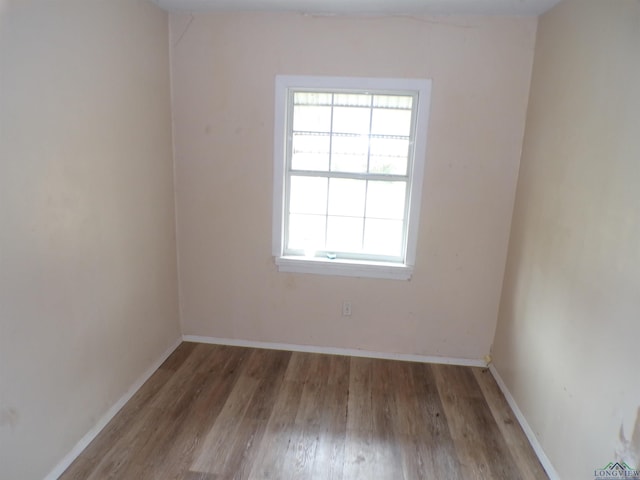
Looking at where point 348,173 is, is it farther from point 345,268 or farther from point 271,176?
point 345,268

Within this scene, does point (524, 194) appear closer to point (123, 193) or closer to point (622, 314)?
point (622, 314)

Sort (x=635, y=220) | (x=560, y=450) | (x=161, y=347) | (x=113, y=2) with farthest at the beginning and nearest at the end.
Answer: (x=161, y=347), (x=113, y=2), (x=560, y=450), (x=635, y=220)

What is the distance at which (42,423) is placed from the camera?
1688 mm

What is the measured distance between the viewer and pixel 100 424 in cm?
208

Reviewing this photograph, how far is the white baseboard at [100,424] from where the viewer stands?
1.79 m

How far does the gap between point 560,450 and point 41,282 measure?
2.46 meters

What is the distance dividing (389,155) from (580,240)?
4.31 feet

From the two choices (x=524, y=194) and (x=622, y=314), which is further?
(x=524, y=194)

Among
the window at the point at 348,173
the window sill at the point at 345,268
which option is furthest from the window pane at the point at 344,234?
the window sill at the point at 345,268

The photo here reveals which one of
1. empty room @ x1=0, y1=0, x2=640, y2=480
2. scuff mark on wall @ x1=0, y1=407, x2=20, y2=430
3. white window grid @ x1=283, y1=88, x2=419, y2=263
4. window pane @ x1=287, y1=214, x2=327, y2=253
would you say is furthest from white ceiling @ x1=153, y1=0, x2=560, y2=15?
scuff mark on wall @ x1=0, y1=407, x2=20, y2=430

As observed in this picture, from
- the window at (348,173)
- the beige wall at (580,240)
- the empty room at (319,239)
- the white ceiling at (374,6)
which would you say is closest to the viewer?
the beige wall at (580,240)

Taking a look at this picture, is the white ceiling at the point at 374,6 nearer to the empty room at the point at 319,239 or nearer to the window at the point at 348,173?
the empty room at the point at 319,239

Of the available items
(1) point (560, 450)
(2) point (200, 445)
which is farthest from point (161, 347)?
(1) point (560, 450)

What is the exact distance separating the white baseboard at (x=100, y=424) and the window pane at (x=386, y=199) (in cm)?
184
